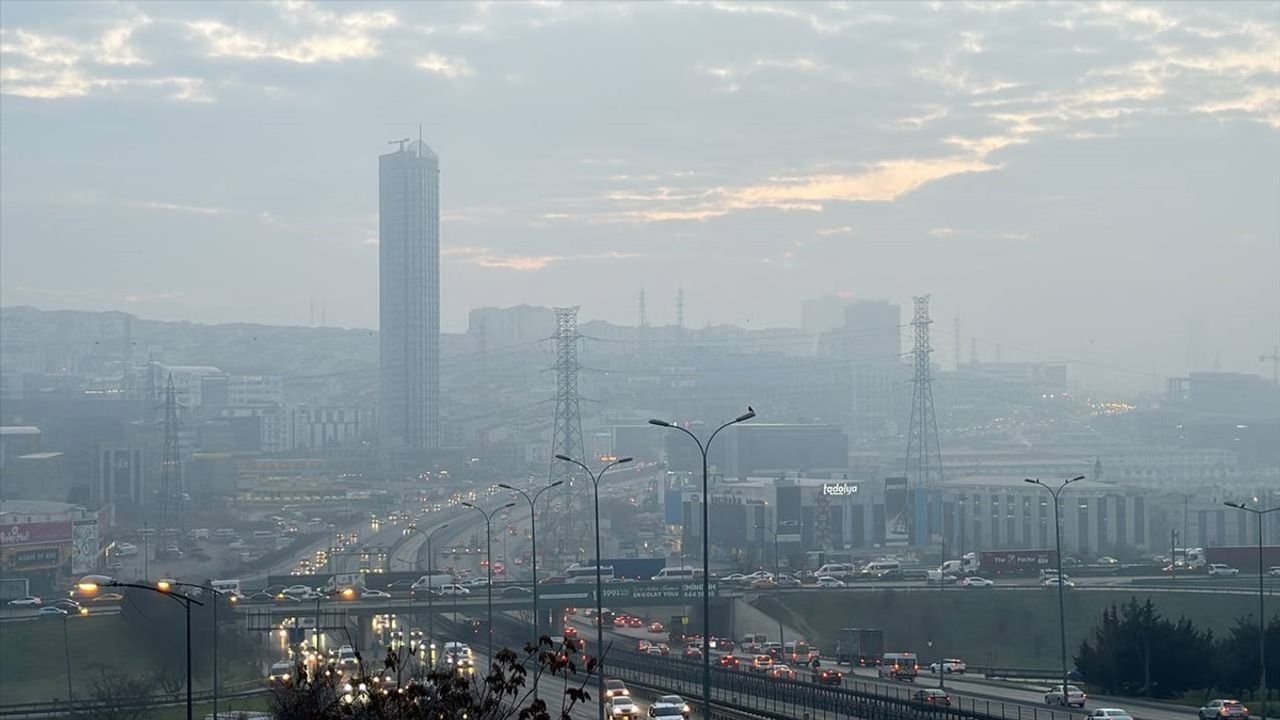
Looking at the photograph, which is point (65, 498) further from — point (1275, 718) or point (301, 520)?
point (1275, 718)

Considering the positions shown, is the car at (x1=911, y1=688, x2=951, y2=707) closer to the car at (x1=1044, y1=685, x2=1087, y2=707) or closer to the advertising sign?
the car at (x1=1044, y1=685, x2=1087, y2=707)

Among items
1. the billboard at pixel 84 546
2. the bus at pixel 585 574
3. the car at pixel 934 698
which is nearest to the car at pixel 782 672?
the car at pixel 934 698

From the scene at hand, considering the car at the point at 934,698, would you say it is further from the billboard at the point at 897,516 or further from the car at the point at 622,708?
the billboard at the point at 897,516

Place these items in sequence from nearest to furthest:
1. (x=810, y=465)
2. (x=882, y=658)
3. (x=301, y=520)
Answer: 1. (x=882, y=658)
2. (x=301, y=520)
3. (x=810, y=465)

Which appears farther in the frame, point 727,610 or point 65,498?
point 65,498

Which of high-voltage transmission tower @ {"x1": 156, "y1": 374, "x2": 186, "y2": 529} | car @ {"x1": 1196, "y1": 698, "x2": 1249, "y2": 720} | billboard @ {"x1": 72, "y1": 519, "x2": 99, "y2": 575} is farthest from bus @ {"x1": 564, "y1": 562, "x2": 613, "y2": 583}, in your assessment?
high-voltage transmission tower @ {"x1": 156, "y1": 374, "x2": 186, "y2": 529}

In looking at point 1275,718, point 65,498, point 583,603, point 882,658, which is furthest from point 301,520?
point 1275,718
